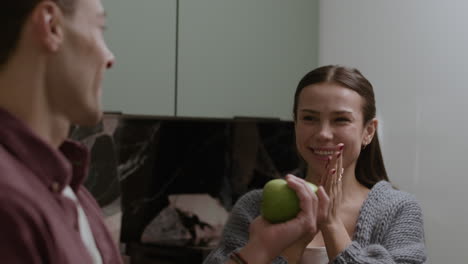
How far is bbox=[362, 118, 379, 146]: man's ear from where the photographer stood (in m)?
1.47

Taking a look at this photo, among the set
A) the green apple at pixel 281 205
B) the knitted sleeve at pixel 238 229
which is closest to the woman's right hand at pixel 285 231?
the green apple at pixel 281 205

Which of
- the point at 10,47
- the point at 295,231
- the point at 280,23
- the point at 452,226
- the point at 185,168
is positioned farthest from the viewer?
the point at 185,168

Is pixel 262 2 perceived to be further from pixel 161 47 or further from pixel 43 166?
pixel 43 166

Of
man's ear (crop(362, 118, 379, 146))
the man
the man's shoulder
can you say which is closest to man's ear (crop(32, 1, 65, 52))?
the man

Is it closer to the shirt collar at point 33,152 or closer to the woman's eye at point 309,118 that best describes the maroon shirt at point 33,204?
the shirt collar at point 33,152

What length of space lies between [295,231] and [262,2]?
1.44 metres

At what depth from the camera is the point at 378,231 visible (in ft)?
4.42

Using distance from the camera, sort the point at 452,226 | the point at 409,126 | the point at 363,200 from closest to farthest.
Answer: the point at 363,200 → the point at 452,226 → the point at 409,126

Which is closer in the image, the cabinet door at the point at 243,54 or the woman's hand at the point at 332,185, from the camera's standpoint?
the woman's hand at the point at 332,185

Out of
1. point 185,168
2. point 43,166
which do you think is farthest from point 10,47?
point 185,168

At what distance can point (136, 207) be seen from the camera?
2.41 m

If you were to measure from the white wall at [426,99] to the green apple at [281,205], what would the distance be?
3.70 feet

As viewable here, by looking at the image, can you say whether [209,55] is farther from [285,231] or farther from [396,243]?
[285,231]

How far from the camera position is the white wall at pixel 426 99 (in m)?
2.01
